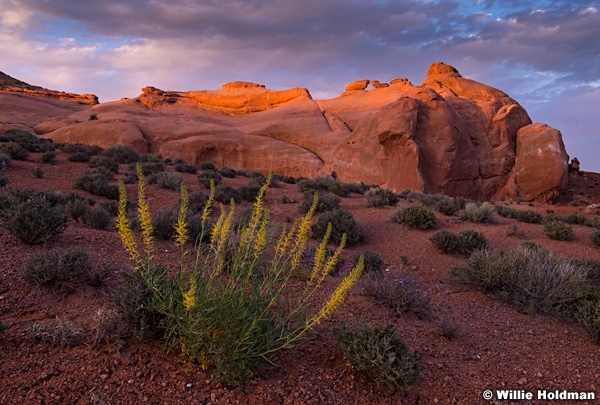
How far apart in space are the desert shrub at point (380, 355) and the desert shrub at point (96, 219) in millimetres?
5783

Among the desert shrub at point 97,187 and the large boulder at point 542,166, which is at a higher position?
the large boulder at point 542,166

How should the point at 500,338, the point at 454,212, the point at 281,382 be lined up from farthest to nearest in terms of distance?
the point at 454,212, the point at 500,338, the point at 281,382

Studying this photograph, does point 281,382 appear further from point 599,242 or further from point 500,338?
point 599,242

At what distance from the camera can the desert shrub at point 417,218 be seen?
10641mm

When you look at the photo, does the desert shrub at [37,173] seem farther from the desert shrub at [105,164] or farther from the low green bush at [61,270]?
the low green bush at [61,270]

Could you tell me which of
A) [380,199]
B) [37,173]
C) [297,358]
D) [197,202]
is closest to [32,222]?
[297,358]

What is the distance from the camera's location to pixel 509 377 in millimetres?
4074

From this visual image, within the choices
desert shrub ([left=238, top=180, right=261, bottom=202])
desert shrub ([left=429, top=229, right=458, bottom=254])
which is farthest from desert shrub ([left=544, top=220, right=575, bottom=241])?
desert shrub ([left=238, top=180, right=261, bottom=202])

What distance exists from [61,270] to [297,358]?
2811mm

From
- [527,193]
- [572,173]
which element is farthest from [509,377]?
[572,173]

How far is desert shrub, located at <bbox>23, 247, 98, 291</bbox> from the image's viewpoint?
178 inches

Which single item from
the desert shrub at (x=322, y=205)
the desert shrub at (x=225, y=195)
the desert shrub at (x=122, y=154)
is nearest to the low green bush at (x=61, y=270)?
the desert shrub at (x=225, y=195)

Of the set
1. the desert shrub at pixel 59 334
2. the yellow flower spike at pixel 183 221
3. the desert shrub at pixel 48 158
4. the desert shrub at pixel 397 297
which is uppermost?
the yellow flower spike at pixel 183 221

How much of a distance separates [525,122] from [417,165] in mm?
14262
